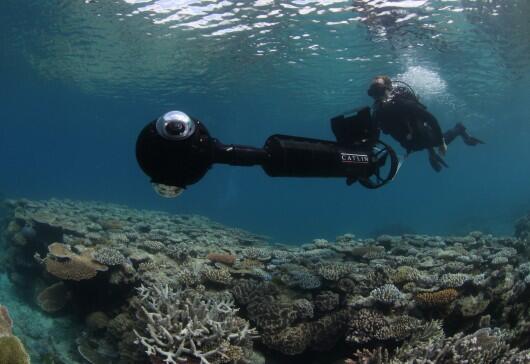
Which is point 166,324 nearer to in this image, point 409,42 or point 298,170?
point 298,170

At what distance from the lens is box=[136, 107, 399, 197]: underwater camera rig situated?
3.27 metres

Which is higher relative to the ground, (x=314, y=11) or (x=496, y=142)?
(x=314, y=11)

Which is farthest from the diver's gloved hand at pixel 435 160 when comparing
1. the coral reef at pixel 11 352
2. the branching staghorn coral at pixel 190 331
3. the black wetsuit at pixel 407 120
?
the coral reef at pixel 11 352

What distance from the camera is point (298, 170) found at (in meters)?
4.17

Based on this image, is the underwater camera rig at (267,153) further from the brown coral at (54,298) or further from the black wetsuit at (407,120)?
the brown coral at (54,298)

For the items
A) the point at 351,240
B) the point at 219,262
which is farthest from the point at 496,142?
the point at 219,262

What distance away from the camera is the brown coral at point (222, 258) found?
Result: 29.7 feet

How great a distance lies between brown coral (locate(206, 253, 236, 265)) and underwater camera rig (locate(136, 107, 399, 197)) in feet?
14.6

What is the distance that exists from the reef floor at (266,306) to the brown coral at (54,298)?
0.03 m

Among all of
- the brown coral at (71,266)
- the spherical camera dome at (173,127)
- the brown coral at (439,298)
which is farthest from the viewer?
the brown coral at (71,266)

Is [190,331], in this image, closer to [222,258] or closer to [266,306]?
[266,306]

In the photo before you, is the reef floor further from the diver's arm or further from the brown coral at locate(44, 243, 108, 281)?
the diver's arm

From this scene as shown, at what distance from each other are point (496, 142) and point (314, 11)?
71.6m

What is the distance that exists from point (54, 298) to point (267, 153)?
22.3 feet
